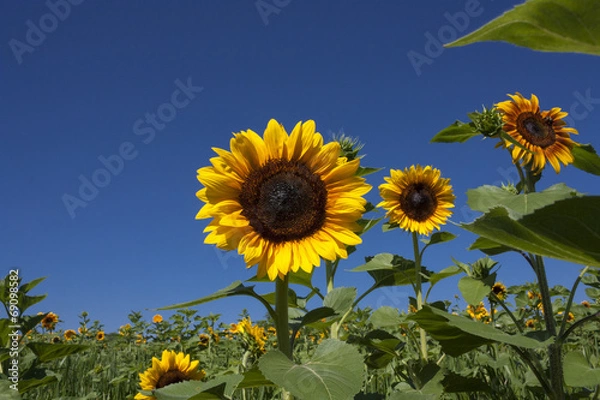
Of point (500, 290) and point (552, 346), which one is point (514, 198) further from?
point (500, 290)

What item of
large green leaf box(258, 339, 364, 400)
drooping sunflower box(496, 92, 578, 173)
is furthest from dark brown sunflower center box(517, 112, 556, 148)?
large green leaf box(258, 339, 364, 400)

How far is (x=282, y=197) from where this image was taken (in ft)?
6.23

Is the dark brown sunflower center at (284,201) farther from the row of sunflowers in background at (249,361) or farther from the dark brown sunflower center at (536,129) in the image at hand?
the dark brown sunflower center at (536,129)

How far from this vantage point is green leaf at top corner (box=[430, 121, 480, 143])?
2.61m

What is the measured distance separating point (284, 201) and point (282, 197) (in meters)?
0.02

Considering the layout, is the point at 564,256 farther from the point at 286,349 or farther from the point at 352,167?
the point at 352,167

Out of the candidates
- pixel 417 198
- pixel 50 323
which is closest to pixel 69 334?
pixel 50 323

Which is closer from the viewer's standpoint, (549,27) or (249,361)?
(549,27)

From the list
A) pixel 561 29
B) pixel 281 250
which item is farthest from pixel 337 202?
pixel 561 29

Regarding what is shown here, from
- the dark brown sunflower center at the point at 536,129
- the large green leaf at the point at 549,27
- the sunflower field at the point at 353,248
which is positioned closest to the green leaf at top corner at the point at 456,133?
the sunflower field at the point at 353,248

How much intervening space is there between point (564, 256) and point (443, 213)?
10.5ft

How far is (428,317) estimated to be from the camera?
1.89 metres

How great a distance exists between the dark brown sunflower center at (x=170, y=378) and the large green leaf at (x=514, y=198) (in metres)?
2.13

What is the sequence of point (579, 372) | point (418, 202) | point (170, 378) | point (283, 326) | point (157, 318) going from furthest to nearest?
point (157, 318), point (418, 202), point (170, 378), point (579, 372), point (283, 326)
